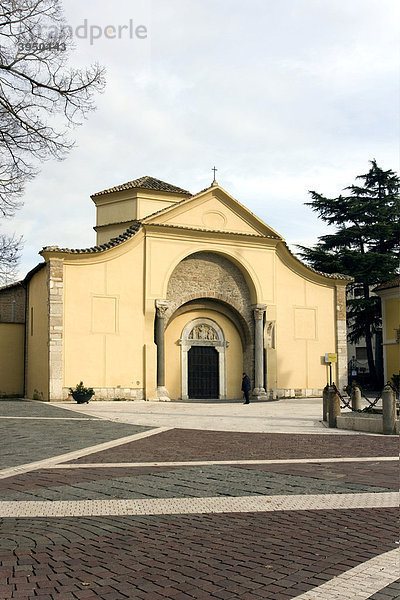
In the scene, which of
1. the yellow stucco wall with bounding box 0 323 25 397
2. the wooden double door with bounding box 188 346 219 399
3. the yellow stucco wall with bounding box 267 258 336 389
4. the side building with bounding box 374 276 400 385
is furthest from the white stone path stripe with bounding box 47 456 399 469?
the side building with bounding box 374 276 400 385

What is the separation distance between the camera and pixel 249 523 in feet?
20.1

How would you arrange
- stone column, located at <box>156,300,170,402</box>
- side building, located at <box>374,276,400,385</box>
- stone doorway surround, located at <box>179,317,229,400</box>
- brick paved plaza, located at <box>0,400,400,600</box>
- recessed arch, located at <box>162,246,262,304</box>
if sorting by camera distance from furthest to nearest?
side building, located at <box>374,276,400,385</box> → stone doorway surround, located at <box>179,317,229,400</box> → recessed arch, located at <box>162,246,262,304</box> → stone column, located at <box>156,300,170,402</box> → brick paved plaza, located at <box>0,400,400,600</box>

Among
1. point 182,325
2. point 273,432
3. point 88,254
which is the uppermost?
point 88,254

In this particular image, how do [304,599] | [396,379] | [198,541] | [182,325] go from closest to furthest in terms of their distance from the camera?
[304,599], [198,541], [396,379], [182,325]

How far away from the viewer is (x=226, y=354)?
98.8 ft

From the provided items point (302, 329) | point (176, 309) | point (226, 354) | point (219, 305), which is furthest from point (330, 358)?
point (176, 309)

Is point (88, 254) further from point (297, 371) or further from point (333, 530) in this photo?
point (333, 530)

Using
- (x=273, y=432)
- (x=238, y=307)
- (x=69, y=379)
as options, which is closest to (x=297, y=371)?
(x=238, y=307)

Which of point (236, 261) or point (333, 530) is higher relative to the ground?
point (236, 261)

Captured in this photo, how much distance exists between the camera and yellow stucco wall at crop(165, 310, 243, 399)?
94.3ft

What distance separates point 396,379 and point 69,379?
13.7 m

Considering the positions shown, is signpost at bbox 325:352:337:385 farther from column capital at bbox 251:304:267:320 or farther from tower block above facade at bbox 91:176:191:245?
tower block above facade at bbox 91:176:191:245

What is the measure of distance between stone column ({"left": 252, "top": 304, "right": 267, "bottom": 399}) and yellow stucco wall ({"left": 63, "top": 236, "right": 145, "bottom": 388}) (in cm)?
560

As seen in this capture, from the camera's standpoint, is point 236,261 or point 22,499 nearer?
point 22,499
